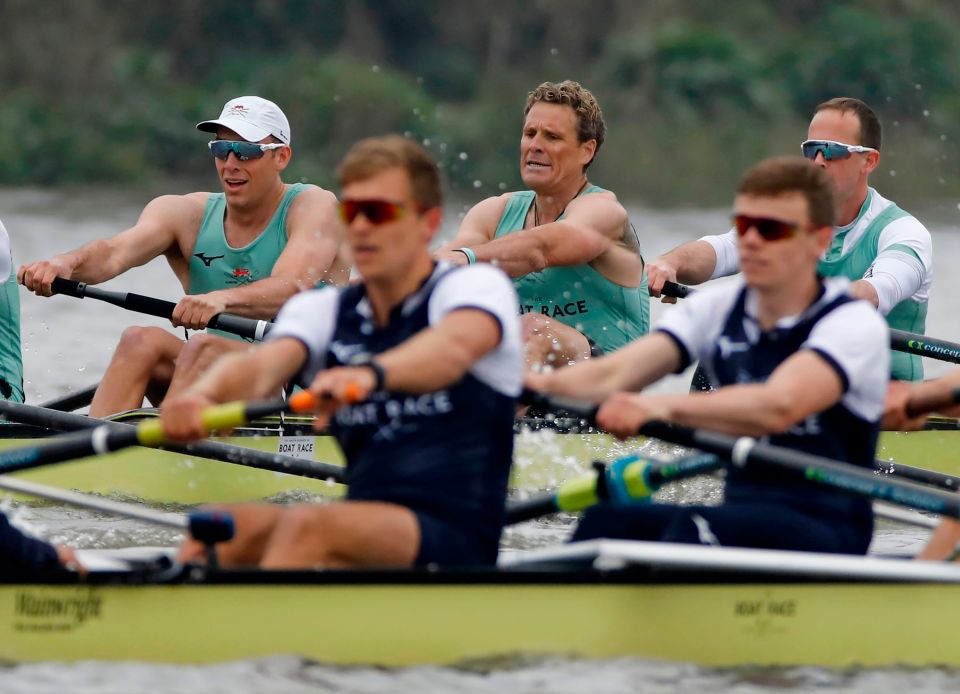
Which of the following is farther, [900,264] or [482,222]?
[482,222]

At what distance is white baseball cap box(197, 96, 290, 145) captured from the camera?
8.25 m

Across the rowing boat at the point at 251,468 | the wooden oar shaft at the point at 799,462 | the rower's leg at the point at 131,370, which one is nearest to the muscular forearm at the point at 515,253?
the rowing boat at the point at 251,468

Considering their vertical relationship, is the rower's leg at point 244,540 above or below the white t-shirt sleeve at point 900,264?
below

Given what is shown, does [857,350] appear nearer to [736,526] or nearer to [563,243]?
[736,526]

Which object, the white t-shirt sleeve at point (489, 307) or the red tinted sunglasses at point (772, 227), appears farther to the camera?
the red tinted sunglasses at point (772, 227)

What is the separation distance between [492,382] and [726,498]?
86cm

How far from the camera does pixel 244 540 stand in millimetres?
4949

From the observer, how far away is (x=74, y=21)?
30.2 metres

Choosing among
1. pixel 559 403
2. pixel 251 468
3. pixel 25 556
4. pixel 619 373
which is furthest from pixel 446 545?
pixel 251 468

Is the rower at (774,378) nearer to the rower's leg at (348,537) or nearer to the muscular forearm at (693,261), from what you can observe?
the rower's leg at (348,537)

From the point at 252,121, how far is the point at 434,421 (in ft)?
12.5

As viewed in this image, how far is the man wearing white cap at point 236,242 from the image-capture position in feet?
26.1

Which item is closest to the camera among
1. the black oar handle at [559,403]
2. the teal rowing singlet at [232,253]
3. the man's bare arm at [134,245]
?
the black oar handle at [559,403]

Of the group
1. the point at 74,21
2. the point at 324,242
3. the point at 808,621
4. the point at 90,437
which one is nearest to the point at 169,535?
the point at 324,242
